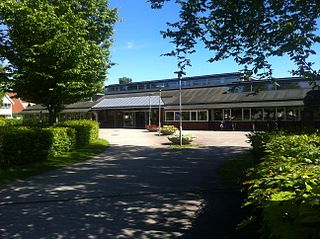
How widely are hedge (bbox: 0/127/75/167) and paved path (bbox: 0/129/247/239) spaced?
1875 mm

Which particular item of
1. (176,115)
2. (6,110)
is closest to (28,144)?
(176,115)

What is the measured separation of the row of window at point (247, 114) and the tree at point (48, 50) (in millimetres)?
21711

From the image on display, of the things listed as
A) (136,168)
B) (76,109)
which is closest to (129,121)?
(76,109)

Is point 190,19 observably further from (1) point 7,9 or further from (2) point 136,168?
(1) point 7,9

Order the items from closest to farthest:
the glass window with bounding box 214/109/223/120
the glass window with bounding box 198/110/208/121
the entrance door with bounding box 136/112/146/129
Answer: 1. the glass window with bounding box 214/109/223/120
2. the glass window with bounding box 198/110/208/121
3. the entrance door with bounding box 136/112/146/129

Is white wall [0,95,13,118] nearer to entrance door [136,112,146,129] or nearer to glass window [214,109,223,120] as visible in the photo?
entrance door [136,112,146,129]

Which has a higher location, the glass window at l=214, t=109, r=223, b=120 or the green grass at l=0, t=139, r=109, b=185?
the glass window at l=214, t=109, r=223, b=120

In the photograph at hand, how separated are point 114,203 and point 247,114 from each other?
1280 inches

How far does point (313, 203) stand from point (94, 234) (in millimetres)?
4567

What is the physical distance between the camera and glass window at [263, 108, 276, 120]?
123 feet

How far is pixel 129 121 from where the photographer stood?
167ft

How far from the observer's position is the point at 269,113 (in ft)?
124

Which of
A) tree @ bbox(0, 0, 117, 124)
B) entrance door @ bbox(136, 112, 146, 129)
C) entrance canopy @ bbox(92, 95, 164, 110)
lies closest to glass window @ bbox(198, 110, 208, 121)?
entrance canopy @ bbox(92, 95, 164, 110)

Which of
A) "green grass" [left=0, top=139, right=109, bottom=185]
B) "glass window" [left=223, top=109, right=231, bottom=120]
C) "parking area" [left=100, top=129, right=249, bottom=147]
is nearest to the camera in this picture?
"green grass" [left=0, top=139, right=109, bottom=185]
